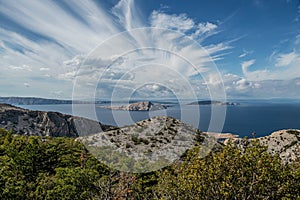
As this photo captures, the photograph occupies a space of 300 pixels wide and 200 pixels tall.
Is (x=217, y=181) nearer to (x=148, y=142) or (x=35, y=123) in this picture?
(x=148, y=142)

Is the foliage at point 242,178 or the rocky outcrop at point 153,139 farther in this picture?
the rocky outcrop at point 153,139

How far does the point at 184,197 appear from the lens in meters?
13.0

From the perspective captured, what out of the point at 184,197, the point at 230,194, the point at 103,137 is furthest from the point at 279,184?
the point at 103,137

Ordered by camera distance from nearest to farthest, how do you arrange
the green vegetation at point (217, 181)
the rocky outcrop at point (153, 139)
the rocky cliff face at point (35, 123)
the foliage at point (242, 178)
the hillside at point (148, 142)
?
the foliage at point (242, 178) < the green vegetation at point (217, 181) < the hillside at point (148, 142) < the rocky outcrop at point (153, 139) < the rocky cliff face at point (35, 123)

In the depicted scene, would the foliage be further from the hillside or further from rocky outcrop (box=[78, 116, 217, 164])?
rocky outcrop (box=[78, 116, 217, 164])

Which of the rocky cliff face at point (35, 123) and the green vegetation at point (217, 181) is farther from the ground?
the green vegetation at point (217, 181)

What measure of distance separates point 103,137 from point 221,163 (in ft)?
92.0

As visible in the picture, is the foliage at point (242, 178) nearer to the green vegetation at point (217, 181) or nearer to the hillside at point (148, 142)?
the green vegetation at point (217, 181)

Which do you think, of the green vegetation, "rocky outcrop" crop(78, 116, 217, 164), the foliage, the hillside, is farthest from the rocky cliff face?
the foliage

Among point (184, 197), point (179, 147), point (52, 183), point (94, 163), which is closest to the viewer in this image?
point (184, 197)

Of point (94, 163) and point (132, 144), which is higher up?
point (132, 144)

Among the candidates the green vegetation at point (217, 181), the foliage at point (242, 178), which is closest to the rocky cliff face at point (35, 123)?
the green vegetation at point (217, 181)

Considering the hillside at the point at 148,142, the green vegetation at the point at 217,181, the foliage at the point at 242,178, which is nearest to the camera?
the foliage at the point at 242,178

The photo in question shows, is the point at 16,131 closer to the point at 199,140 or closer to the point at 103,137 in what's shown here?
the point at 103,137
